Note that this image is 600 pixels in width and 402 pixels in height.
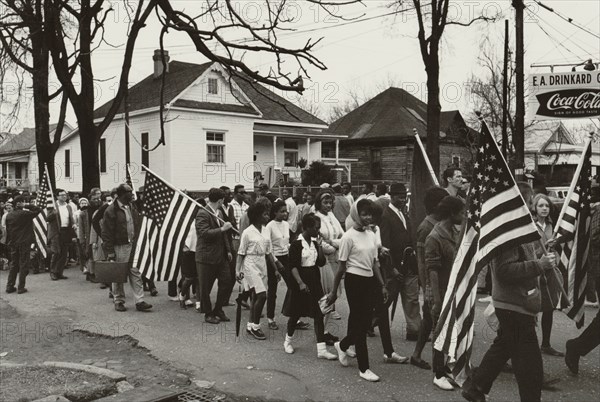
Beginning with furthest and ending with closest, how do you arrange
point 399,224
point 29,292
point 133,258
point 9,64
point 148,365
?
point 9,64 < point 29,292 < point 133,258 < point 399,224 < point 148,365

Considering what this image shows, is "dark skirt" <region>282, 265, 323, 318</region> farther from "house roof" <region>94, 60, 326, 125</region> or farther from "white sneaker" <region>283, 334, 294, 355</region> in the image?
"house roof" <region>94, 60, 326, 125</region>

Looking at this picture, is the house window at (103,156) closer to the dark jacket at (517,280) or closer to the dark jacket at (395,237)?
the dark jacket at (395,237)

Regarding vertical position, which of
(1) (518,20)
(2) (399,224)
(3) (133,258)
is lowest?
(3) (133,258)

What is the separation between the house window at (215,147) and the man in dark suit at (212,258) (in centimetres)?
2141

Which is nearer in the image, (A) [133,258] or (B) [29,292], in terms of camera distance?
(A) [133,258]

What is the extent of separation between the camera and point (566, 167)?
1906 inches

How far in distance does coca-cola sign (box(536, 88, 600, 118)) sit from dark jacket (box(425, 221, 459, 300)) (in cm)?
1472

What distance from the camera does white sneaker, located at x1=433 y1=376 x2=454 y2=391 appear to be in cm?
596

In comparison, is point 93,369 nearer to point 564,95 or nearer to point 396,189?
point 396,189

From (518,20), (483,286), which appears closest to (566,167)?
(518,20)

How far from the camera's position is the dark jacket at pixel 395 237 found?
7727mm

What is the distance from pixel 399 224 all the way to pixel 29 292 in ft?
26.9

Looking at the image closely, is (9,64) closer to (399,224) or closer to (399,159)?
(399,224)

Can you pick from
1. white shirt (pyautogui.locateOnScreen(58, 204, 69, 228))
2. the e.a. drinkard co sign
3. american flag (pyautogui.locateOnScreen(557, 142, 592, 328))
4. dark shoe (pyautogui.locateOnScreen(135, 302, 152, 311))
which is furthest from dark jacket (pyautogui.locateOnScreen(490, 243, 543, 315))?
the e.a. drinkard co sign
